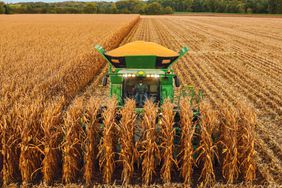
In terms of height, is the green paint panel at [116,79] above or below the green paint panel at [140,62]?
below

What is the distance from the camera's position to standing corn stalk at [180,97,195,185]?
535 centimetres

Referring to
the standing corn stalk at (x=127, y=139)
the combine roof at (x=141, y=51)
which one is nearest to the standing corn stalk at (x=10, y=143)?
the standing corn stalk at (x=127, y=139)

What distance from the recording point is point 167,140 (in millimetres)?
5387

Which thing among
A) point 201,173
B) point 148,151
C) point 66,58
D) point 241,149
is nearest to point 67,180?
point 148,151

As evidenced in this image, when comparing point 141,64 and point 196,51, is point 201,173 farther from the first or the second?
point 196,51

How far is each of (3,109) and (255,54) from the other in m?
19.3

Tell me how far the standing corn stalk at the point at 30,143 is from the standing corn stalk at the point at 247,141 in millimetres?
3444

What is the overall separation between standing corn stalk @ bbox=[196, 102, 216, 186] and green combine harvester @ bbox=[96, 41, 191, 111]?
1.55m

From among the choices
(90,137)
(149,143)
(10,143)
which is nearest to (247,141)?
(149,143)

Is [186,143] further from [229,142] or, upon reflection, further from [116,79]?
[116,79]

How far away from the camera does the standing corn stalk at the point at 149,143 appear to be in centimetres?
535

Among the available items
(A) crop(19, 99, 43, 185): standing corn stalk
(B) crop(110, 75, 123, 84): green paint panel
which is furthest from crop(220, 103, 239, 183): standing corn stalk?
(A) crop(19, 99, 43, 185): standing corn stalk

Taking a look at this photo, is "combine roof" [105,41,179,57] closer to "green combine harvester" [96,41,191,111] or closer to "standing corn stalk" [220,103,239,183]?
"green combine harvester" [96,41,191,111]

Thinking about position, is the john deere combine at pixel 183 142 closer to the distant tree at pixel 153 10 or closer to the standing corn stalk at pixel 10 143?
the standing corn stalk at pixel 10 143
